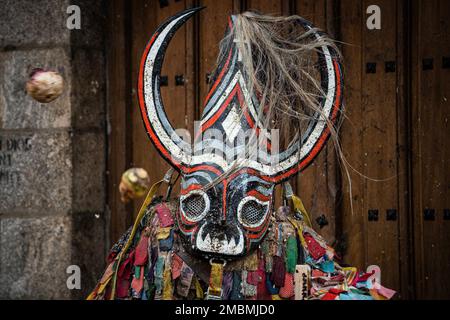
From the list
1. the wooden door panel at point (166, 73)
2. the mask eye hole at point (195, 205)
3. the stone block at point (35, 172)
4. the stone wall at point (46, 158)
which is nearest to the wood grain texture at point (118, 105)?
the wooden door panel at point (166, 73)

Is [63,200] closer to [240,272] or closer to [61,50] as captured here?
[61,50]

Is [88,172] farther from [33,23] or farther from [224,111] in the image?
[224,111]

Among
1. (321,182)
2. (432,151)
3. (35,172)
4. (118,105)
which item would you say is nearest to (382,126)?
(432,151)

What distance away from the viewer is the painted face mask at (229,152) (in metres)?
2.48

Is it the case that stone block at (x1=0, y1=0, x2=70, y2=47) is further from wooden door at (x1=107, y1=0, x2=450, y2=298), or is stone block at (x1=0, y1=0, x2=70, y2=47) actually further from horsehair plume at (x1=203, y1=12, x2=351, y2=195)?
horsehair plume at (x1=203, y1=12, x2=351, y2=195)

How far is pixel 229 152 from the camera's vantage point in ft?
8.36

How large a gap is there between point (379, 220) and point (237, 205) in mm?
1293

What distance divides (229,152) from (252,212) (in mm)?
230

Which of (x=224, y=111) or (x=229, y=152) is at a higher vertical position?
(x=224, y=111)

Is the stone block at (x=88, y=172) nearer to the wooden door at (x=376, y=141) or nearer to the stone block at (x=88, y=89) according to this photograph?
the stone block at (x=88, y=89)

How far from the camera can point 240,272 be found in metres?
2.60

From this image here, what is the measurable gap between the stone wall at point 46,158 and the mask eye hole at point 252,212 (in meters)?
1.29
